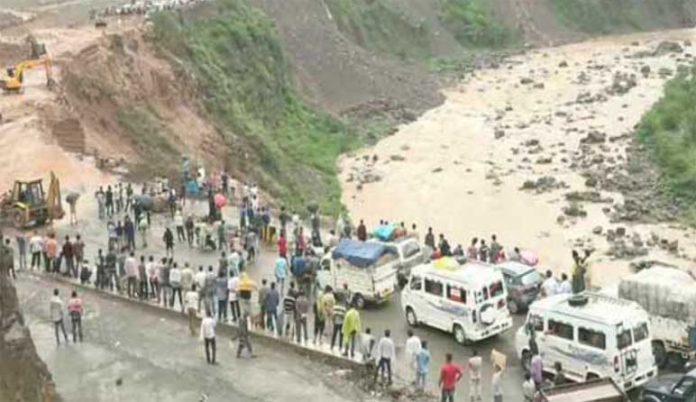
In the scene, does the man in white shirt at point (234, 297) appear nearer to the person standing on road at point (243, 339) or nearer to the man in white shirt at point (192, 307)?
the man in white shirt at point (192, 307)

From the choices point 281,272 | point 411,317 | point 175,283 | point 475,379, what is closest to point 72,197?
point 175,283

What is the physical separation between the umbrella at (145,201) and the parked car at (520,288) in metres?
12.5

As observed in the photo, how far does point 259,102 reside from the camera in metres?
68.5

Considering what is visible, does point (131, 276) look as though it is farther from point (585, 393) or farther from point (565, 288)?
point (585, 393)

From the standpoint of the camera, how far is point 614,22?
369ft

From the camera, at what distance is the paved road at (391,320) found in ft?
95.4

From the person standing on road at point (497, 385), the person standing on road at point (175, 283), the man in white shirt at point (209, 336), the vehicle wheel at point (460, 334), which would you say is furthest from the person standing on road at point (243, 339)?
the person standing on road at point (497, 385)

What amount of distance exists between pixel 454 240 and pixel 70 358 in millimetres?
23914

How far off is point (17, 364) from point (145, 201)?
57.8 feet

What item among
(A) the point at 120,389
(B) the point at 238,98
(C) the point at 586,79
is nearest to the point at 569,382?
(A) the point at 120,389

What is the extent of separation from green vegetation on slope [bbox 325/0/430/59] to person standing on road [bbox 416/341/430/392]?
65155 mm

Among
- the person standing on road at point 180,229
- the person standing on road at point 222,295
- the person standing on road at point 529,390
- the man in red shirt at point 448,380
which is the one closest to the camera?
the man in red shirt at point 448,380

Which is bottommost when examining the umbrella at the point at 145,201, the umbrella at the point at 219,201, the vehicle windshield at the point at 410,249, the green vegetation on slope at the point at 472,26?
the vehicle windshield at the point at 410,249

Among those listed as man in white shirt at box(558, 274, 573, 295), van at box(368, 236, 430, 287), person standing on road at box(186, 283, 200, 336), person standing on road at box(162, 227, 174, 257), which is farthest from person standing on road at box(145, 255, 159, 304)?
man in white shirt at box(558, 274, 573, 295)
